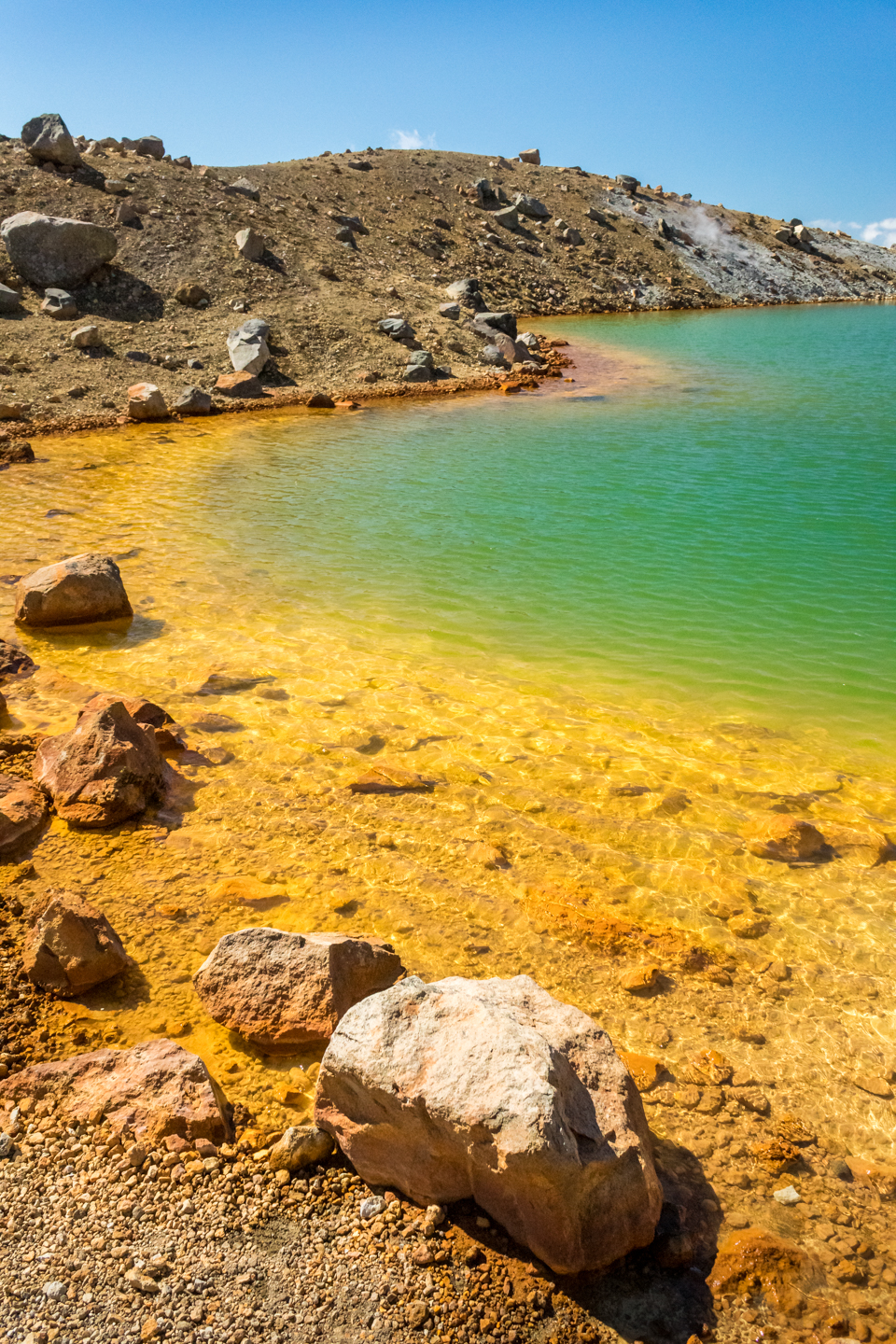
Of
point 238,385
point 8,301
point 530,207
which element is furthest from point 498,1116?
point 530,207

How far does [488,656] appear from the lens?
9836 mm

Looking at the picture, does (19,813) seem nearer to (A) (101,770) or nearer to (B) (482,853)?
(A) (101,770)

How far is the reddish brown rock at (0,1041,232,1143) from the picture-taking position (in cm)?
384

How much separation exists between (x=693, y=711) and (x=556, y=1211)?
6012 millimetres

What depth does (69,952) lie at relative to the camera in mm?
4750

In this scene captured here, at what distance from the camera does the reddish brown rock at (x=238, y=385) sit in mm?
25734

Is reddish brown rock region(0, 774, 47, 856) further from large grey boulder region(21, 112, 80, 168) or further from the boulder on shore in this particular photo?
large grey boulder region(21, 112, 80, 168)

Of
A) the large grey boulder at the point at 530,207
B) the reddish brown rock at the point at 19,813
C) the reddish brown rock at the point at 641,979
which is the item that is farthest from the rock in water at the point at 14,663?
the large grey boulder at the point at 530,207

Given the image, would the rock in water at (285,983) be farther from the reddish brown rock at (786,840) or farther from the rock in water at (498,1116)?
the reddish brown rock at (786,840)

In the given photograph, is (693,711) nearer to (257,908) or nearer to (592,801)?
(592,801)

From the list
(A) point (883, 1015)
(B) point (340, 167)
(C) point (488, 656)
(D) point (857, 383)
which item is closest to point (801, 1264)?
(A) point (883, 1015)

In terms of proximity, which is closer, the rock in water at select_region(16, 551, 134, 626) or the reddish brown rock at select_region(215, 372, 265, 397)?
the rock in water at select_region(16, 551, 134, 626)

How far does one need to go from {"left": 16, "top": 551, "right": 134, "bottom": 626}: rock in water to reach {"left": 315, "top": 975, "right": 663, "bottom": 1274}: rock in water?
8.08 metres

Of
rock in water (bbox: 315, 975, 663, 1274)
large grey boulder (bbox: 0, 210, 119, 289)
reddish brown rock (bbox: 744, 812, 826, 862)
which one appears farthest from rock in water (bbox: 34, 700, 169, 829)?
large grey boulder (bbox: 0, 210, 119, 289)
